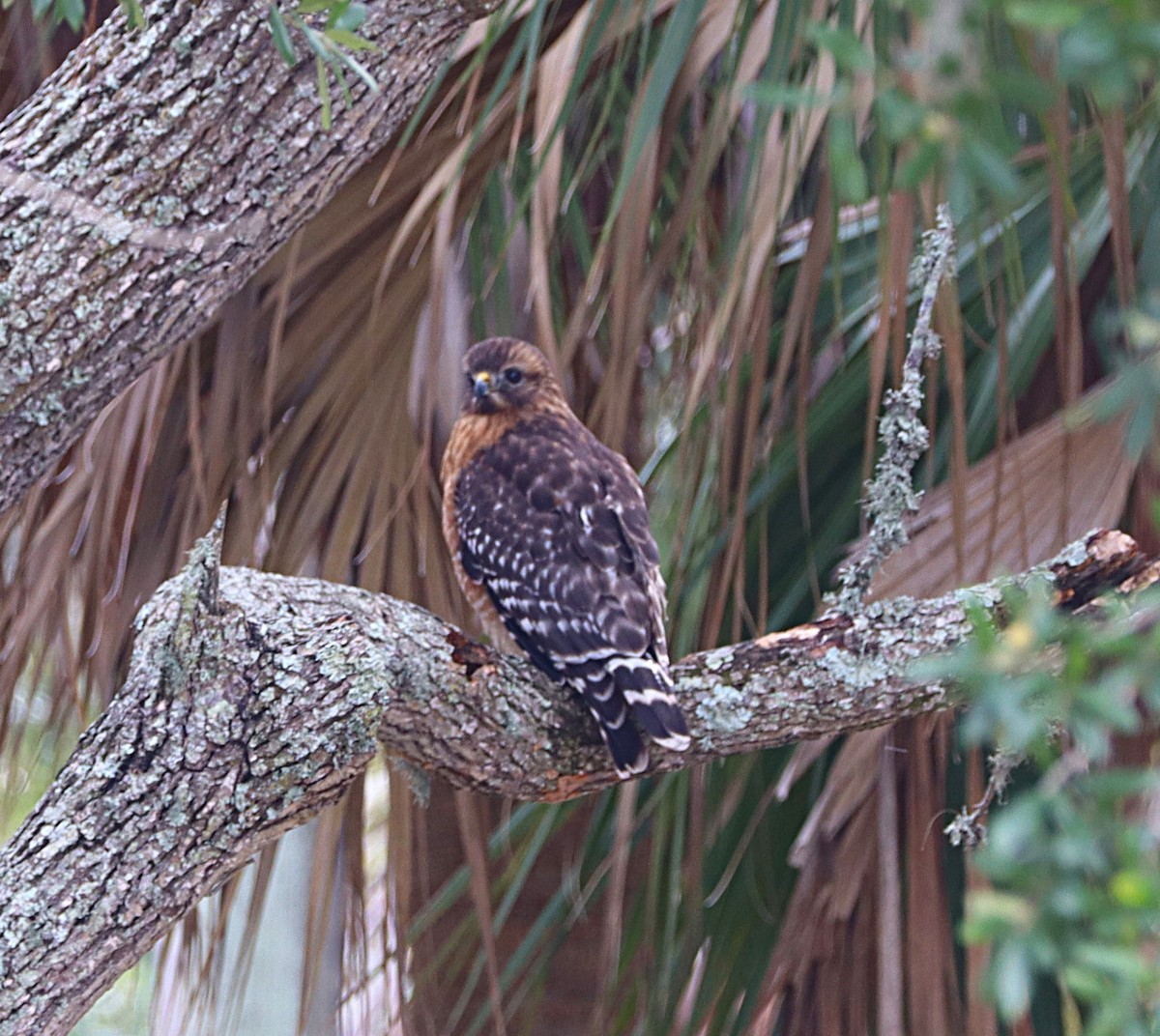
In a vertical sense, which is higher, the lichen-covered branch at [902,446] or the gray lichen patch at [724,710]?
the lichen-covered branch at [902,446]

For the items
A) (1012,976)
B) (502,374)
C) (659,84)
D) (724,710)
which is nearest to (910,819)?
(724,710)

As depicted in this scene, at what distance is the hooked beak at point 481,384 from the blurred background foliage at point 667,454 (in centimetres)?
10

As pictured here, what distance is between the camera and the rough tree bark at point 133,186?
1.49m

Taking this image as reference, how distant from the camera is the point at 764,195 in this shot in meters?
2.02

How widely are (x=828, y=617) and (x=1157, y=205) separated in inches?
34.6

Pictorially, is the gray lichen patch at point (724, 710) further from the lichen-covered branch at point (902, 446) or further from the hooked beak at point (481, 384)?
the hooked beak at point (481, 384)

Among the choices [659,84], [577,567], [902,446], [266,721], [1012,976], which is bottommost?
[1012,976]

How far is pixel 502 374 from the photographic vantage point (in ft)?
8.08

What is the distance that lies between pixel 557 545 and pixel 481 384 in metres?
0.40

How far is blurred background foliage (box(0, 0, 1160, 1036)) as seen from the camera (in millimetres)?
1927

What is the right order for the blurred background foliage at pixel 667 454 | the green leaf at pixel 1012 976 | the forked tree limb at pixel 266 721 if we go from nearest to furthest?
1. the green leaf at pixel 1012 976
2. the forked tree limb at pixel 266 721
3. the blurred background foliage at pixel 667 454

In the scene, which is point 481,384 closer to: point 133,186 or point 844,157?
point 133,186

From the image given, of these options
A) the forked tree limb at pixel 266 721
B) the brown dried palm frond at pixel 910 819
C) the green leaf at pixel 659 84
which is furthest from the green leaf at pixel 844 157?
the brown dried palm frond at pixel 910 819

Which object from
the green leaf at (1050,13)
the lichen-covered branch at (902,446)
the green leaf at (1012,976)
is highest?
the lichen-covered branch at (902,446)
